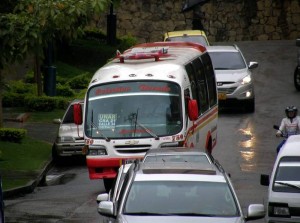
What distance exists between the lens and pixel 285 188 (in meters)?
16.8

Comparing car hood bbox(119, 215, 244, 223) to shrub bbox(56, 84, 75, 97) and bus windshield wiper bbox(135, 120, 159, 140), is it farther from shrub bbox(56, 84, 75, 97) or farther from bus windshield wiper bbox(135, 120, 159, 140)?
shrub bbox(56, 84, 75, 97)

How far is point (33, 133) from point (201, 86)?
26.4ft

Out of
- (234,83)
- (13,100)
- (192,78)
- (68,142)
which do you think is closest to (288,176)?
(192,78)

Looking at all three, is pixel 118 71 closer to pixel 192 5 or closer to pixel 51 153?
pixel 51 153

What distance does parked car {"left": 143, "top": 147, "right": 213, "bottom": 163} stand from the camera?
673 inches

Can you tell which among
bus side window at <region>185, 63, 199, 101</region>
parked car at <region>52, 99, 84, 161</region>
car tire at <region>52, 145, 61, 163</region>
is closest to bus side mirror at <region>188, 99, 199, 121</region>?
bus side window at <region>185, 63, 199, 101</region>

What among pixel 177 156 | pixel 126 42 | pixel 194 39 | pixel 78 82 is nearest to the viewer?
pixel 177 156

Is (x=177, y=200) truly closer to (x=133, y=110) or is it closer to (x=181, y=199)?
(x=181, y=199)

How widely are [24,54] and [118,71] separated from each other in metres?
2.07

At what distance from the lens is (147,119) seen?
22.4 meters

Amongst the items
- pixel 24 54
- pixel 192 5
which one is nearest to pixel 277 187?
pixel 24 54

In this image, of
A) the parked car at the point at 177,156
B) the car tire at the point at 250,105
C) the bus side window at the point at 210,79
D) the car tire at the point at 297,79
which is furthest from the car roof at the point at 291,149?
the car tire at the point at 297,79

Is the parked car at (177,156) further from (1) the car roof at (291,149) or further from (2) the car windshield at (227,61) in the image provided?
(2) the car windshield at (227,61)

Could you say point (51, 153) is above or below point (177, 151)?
below
